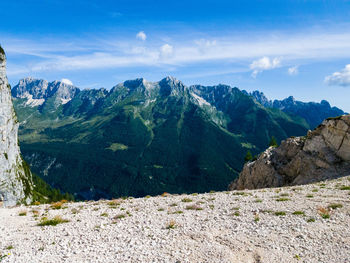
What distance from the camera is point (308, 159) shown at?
45.1 m

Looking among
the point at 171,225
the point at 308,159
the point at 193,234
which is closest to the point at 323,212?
the point at 193,234

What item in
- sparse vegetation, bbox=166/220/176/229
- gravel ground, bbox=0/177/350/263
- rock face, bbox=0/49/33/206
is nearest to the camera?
gravel ground, bbox=0/177/350/263

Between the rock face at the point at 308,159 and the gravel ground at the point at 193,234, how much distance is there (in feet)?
72.7

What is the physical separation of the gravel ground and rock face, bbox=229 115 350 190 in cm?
2215

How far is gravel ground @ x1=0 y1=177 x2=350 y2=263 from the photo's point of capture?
489 inches

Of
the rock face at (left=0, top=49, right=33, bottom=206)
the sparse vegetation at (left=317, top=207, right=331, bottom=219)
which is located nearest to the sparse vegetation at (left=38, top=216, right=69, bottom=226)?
the sparse vegetation at (left=317, top=207, right=331, bottom=219)

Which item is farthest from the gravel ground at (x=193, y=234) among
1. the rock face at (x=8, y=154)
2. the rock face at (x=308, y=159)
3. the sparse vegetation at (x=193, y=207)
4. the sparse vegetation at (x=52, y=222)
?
the rock face at (x=8, y=154)

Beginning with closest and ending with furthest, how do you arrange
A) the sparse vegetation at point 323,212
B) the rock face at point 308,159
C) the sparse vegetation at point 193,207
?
the sparse vegetation at point 323,212 < the sparse vegetation at point 193,207 < the rock face at point 308,159

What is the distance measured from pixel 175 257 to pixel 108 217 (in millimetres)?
9187

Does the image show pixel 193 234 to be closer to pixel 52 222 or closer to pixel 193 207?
pixel 193 207

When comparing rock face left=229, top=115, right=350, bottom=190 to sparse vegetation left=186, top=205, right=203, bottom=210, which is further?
rock face left=229, top=115, right=350, bottom=190

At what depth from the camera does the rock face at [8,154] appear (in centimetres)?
8812

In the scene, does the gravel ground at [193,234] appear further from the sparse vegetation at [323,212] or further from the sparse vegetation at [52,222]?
the sparse vegetation at [52,222]

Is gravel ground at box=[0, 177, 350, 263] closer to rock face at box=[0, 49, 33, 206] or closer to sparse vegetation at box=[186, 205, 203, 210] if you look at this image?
sparse vegetation at box=[186, 205, 203, 210]
